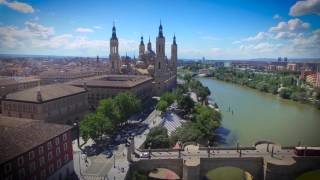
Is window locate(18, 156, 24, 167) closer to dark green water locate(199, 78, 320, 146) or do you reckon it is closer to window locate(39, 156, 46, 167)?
window locate(39, 156, 46, 167)

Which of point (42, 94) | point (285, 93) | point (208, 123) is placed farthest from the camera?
point (285, 93)

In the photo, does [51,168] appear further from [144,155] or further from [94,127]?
[94,127]

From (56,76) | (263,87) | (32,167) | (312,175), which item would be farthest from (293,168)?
(263,87)

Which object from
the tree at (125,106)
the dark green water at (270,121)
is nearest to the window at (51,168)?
the tree at (125,106)

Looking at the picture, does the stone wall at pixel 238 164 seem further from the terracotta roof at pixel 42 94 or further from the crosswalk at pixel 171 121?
the terracotta roof at pixel 42 94

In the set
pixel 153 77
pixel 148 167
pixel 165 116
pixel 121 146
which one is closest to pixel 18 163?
pixel 148 167
